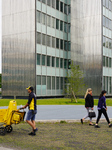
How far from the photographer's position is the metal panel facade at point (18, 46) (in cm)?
3641

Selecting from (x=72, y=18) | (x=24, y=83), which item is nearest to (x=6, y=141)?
(x=24, y=83)

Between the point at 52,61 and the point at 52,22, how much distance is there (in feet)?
21.6

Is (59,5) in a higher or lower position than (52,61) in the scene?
higher

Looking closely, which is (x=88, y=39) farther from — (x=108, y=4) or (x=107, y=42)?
(x=108, y=4)

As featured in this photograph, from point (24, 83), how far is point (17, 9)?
11.8 meters

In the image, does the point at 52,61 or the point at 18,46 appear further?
the point at 52,61

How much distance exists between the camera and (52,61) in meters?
40.0

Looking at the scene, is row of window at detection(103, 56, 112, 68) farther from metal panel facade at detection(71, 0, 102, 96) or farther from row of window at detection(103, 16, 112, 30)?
row of window at detection(103, 16, 112, 30)

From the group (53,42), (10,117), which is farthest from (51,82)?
(10,117)

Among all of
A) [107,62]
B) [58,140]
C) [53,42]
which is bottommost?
[58,140]

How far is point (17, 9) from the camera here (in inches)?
1490

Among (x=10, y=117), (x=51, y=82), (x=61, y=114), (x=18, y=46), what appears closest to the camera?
(x=10, y=117)

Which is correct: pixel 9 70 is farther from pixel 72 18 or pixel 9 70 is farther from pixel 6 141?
pixel 6 141

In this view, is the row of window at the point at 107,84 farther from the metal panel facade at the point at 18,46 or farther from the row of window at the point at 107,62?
the metal panel facade at the point at 18,46
